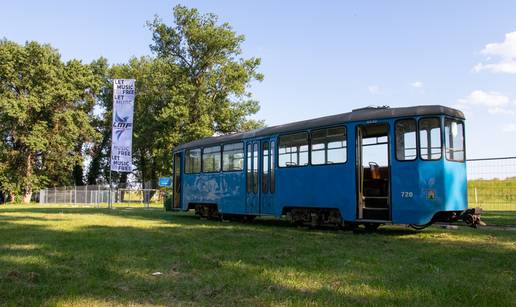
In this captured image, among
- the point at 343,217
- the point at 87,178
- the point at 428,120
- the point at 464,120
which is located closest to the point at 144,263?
the point at 343,217

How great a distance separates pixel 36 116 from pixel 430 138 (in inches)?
1834

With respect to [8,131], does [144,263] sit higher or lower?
lower

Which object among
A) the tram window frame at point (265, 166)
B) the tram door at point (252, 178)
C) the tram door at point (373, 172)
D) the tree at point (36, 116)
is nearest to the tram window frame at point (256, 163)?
the tram door at point (252, 178)

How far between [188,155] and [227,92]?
28710mm

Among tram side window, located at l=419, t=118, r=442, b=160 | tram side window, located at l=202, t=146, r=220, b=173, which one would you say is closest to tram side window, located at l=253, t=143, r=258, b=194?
tram side window, located at l=202, t=146, r=220, b=173

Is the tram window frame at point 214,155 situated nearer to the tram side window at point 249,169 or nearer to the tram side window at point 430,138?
the tram side window at point 249,169

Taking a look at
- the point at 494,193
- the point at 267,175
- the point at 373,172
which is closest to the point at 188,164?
the point at 267,175

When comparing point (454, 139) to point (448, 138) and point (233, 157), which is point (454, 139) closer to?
point (448, 138)

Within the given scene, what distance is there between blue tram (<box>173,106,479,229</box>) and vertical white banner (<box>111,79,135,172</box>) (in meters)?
10.2

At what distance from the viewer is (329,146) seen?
13.8 m

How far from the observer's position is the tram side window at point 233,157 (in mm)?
17247

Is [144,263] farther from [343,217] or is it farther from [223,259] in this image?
[343,217]

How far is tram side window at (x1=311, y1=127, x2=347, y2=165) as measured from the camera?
13406 millimetres

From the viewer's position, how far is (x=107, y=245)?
10.0 m
